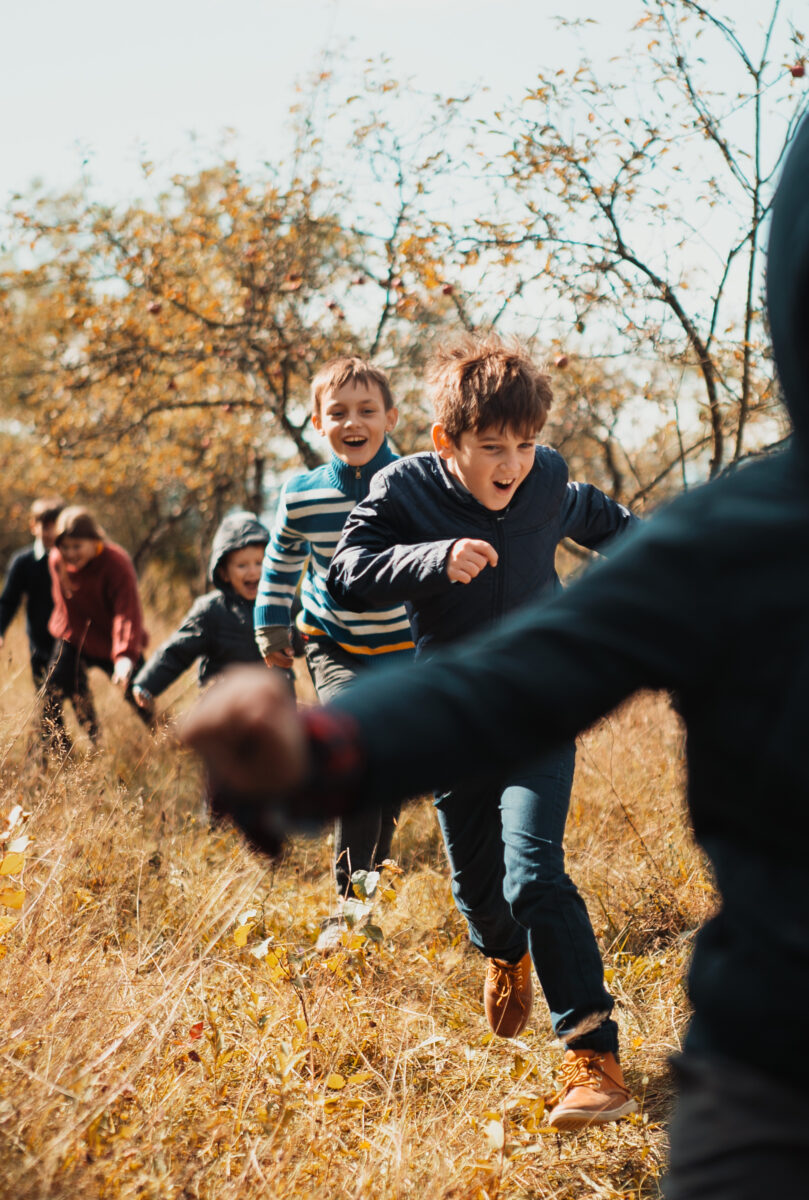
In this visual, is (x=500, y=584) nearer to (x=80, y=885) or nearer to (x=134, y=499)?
(x=80, y=885)

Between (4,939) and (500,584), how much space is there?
164 cm

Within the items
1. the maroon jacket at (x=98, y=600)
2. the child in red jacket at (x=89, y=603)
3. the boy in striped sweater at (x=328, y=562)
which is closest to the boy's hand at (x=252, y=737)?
the boy in striped sweater at (x=328, y=562)

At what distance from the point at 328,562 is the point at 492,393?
1.21 metres

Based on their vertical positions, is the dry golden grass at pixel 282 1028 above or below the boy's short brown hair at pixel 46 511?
below

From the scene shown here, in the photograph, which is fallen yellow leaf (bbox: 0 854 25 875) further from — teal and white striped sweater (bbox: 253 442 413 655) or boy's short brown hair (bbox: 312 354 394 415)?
boy's short brown hair (bbox: 312 354 394 415)

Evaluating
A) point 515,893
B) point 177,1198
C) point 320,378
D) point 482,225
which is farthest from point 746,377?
point 177,1198

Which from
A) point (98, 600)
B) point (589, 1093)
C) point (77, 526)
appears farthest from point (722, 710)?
point (98, 600)

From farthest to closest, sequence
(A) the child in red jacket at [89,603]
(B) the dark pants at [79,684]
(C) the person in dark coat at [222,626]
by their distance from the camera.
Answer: (A) the child in red jacket at [89,603], (B) the dark pants at [79,684], (C) the person in dark coat at [222,626]

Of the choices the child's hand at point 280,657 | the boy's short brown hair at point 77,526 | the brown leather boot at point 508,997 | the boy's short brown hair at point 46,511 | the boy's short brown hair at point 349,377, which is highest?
the boy's short brown hair at point 349,377

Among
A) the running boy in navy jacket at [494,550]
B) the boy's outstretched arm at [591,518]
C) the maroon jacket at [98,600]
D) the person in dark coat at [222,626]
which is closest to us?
the running boy in navy jacket at [494,550]

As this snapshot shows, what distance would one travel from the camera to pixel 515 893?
2545 mm

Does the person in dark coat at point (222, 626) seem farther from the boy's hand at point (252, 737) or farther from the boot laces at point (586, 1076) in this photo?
the boy's hand at point (252, 737)

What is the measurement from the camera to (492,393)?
288 cm

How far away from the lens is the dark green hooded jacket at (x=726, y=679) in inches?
41.9
